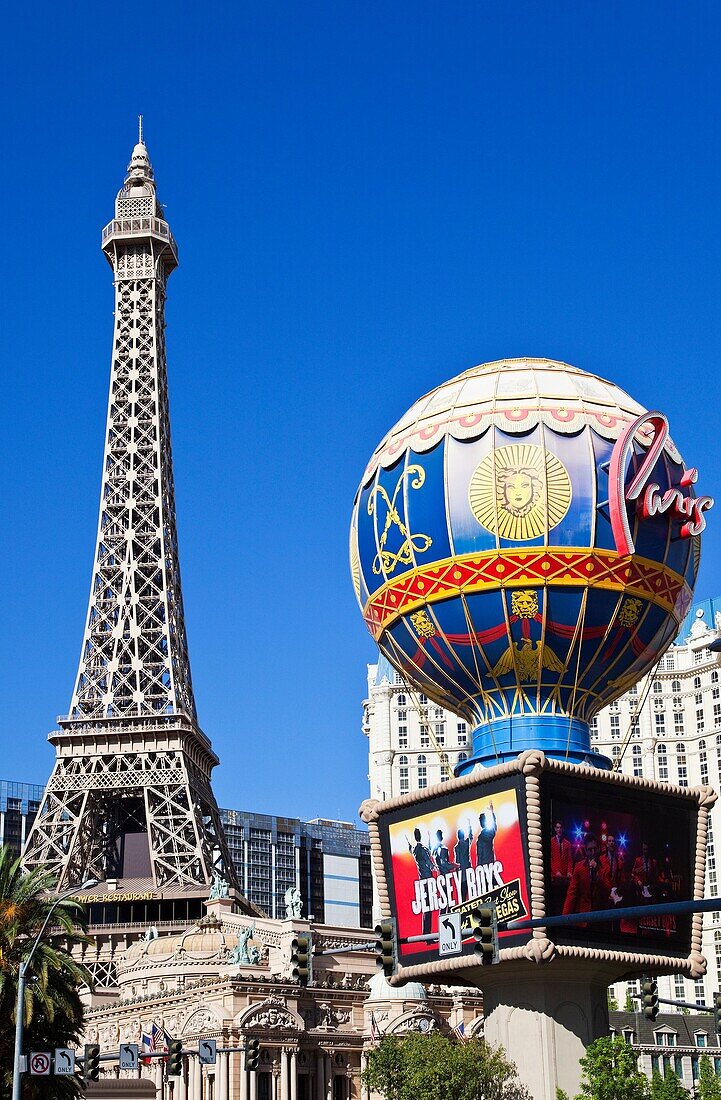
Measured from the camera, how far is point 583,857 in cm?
5203

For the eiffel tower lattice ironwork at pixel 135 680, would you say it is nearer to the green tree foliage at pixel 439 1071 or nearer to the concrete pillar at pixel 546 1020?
the green tree foliage at pixel 439 1071

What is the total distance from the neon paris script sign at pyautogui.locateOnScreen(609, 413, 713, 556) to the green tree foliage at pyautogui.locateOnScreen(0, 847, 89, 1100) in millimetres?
22273

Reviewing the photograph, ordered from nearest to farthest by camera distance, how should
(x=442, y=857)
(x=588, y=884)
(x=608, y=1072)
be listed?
(x=608, y=1072)
(x=588, y=884)
(x=442, y=857)

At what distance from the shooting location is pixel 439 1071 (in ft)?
190

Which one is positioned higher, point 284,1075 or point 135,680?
point 135,680

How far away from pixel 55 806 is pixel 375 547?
55625 millimetres

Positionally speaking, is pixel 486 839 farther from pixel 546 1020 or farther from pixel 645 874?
pixel 546 1020

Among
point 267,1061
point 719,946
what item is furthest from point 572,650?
point 719,946

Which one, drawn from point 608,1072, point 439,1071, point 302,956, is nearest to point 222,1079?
point 439,1071

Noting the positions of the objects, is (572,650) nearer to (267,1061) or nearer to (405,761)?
(267,1061)

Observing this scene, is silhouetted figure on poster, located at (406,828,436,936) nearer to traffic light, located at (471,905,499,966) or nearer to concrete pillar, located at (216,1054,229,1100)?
concrete pillar, located at (216,1054,229,1100)

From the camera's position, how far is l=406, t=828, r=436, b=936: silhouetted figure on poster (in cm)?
5425

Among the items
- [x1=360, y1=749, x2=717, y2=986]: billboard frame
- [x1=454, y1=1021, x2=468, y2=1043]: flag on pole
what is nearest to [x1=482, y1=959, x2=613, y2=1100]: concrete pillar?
[x1=360, y1=749, x2=717, y2=986]: billboard frame

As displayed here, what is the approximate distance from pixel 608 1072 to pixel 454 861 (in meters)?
8.71
